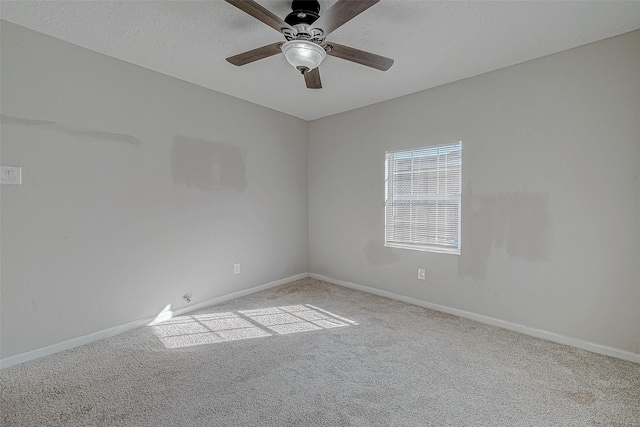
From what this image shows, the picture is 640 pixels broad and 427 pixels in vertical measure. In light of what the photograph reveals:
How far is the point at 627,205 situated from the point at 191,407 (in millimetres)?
3285

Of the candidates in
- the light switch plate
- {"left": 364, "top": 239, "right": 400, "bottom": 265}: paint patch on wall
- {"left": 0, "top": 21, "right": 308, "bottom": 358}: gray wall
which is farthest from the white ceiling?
{"left": 364, "top": 239, "right": 400, "bottom": 265}: paint patch on wall

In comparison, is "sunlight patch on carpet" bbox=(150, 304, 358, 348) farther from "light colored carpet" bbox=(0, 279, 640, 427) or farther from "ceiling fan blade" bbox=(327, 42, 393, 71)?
"ceiling fan blade" bbox=(327, 42, 393, 71)

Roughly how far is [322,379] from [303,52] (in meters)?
2.17

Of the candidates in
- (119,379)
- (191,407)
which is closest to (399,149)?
(191,407)

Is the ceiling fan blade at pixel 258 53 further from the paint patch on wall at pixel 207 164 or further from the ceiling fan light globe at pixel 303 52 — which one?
the paint patch on wall at pixel 207 164

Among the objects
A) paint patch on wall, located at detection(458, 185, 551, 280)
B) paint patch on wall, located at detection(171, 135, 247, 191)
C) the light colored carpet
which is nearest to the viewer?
the light colored carpet

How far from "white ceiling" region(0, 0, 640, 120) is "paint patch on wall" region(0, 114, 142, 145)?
671mm

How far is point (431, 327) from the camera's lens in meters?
2.74

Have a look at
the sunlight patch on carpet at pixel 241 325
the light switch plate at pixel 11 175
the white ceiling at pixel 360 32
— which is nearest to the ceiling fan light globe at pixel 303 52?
the white ceiling at pixel 360 32

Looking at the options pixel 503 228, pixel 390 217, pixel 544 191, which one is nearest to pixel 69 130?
pixel 390 217

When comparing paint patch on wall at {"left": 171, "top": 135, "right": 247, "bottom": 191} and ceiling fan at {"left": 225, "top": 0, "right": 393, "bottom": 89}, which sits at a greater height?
ceiling fan at {"left": 225, "top": 0, "right": 393, "bottom": 89}

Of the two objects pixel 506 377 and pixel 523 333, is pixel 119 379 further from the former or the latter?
pixel 523 333

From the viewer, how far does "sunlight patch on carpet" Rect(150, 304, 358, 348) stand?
8.32 ft

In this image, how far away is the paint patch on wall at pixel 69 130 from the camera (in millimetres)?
2074
